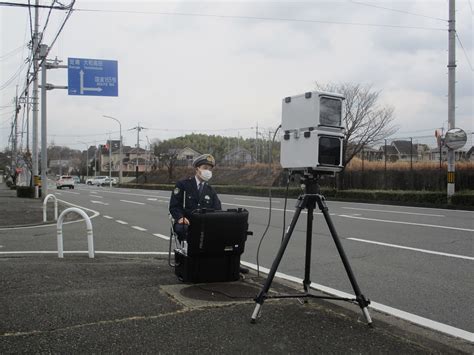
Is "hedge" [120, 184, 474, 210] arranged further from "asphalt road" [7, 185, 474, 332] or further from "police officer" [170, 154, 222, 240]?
"police officer" [170, 154, 222, 240]

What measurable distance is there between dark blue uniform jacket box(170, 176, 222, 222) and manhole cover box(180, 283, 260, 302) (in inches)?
35.2

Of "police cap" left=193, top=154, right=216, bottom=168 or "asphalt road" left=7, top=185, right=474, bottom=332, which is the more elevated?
"police cap" left=193, top=154, right=216, bottom=168

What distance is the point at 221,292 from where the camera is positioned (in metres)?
5.23

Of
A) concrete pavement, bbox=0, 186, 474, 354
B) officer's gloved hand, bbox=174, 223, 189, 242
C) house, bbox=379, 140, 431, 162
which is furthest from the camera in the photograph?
house, bbox=379, 140, 431, 162

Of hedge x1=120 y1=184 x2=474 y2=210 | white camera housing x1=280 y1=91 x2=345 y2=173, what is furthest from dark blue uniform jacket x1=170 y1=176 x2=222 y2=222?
hedge x1=120 y1=184 x2=474 y2=210

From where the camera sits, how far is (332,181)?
31750 mm

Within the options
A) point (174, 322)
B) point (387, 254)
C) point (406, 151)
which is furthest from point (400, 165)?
point (174, 322)

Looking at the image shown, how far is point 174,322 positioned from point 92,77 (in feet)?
61.5

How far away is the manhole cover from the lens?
4.99m

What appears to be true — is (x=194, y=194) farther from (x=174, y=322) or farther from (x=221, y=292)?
(x=174, y=322)

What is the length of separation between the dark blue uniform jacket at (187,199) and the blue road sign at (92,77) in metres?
16.5

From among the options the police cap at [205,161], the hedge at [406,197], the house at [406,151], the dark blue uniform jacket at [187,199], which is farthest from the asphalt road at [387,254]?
the house at [406,151]

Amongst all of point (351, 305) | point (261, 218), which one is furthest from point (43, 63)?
point (351, 305)

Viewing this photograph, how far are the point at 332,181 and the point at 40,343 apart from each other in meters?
29.3
